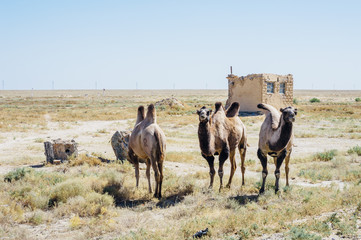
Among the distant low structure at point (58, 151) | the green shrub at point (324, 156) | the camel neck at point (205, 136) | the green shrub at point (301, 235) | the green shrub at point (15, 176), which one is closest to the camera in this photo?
the green shrub at point (301, 235)

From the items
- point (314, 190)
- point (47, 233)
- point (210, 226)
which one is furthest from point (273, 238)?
point (47, 233)

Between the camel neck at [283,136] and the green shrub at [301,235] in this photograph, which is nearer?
the green shrub at [301,235]

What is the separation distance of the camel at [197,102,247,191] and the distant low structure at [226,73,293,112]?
2023cm

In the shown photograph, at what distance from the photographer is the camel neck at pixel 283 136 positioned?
23.7 feet

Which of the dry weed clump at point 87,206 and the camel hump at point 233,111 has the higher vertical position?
the camel hump at point 233,111

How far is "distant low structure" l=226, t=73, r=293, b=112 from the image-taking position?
28578 mm

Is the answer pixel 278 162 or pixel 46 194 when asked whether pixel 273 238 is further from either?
pixel 46 194

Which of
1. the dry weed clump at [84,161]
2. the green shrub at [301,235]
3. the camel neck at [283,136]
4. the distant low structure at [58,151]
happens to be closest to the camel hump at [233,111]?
the camel neck at [283,136]

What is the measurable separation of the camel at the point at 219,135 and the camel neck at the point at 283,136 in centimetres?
113

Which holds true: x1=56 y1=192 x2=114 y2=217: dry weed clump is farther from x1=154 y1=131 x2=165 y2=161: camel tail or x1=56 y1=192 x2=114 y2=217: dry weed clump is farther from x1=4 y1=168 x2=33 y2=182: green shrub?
x1=4 y1=168 x2=33 y2=182: green shrub

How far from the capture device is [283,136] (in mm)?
7266

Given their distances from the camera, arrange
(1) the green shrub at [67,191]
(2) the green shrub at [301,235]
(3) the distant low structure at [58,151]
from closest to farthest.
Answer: (2) the green shrub at [301,235] < (1) the green shrub at [67,191] < (3) the distant low structure at [58,151]

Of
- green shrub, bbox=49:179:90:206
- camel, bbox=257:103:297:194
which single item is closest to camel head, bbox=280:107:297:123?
camel, bbox=257:103:297:194

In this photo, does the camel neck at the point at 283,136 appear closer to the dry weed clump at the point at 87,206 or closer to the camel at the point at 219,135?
the camel at the point at 219,135
